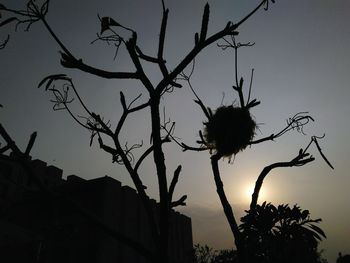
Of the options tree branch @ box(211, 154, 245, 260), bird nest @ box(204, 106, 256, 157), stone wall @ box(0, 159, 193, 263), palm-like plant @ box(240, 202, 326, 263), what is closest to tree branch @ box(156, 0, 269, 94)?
tree branch @ box(211, 154, 245, 260)

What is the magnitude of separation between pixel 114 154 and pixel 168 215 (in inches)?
27.8

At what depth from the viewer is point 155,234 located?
4.39 ft

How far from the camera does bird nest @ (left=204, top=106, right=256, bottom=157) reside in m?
3.27

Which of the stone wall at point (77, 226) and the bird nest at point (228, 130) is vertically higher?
the stone wall at point (77, 226)

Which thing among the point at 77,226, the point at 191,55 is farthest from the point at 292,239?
the point at 77,226

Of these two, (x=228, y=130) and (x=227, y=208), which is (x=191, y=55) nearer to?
(x=227, y=208)

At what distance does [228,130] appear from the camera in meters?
3.29

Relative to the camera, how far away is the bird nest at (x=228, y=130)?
327cm

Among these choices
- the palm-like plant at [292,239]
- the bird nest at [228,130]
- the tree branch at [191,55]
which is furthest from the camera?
the palm-like plant at [292,239]

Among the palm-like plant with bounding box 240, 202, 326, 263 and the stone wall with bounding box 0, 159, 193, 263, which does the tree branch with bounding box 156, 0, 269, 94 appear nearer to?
the palm-like plant with bounding box 240, 202, 326, 263

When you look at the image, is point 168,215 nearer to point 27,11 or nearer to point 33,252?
point 27,11

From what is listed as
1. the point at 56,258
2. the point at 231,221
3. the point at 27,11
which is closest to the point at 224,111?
the point at 231,221

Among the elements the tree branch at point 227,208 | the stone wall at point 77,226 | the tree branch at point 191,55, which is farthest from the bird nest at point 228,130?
the stone wall at point 77,226

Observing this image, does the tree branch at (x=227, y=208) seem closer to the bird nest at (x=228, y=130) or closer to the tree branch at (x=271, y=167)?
the tree branch at (x=271, y=167)
